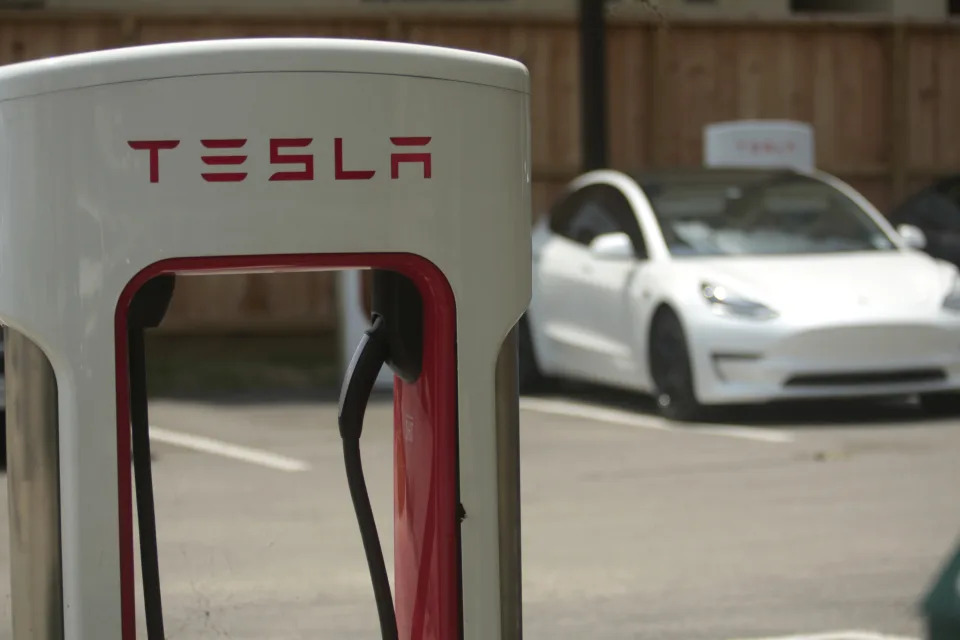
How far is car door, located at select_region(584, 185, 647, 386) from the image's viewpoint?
1016cm

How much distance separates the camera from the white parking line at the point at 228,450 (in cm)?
823

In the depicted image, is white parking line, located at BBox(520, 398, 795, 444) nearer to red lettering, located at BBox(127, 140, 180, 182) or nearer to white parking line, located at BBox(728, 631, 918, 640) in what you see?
white parking line, located at BBox(728, 631, 918, 640)

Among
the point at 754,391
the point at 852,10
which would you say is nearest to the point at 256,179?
the point at 754,391

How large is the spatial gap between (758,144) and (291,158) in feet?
36.1

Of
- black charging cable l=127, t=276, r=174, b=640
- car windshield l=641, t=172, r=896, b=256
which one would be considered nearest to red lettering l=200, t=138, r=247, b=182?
black charging cable l=127, t=276, r=174, b=640

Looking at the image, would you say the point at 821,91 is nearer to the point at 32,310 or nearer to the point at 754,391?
the point at 754,391

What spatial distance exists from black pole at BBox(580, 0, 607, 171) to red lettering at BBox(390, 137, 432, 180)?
1072cm

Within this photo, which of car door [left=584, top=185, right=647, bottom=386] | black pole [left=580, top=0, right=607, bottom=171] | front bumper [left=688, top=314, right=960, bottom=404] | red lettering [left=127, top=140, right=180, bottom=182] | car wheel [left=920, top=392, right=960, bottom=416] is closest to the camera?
red lettering [left=127, top=140, right=180, bottom=182]

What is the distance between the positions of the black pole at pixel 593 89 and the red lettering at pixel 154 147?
1083 cm

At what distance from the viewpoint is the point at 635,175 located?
36.4 feet

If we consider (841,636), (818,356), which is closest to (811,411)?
(818,356)

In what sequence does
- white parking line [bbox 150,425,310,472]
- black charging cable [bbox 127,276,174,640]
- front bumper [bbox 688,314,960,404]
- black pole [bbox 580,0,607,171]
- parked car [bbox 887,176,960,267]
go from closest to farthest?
black charging cable [bbox 127,276,174,640]
white parking line [bbox 150,425,310,472]
front bumper [bbox 688,314,960,404]
parked car [bbox 887,176,960,267]
black pole [bbox 580,0,607,171]

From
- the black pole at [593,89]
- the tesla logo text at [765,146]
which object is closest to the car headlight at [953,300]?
the tesla logo text at [765,146]

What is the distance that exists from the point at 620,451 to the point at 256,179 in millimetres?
6264
